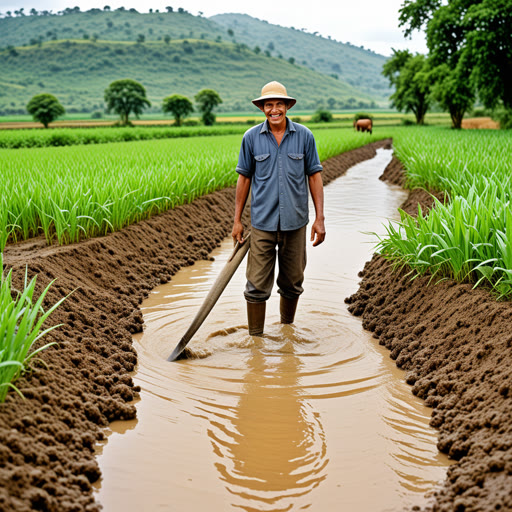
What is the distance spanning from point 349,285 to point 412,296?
140cm

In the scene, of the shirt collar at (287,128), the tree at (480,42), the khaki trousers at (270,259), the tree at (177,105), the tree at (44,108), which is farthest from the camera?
the tree at (177,105)

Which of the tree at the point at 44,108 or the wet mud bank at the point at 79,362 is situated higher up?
the tree at the point at 44,108

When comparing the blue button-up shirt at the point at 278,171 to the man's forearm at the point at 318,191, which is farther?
the man's forearm at the point at 318,191

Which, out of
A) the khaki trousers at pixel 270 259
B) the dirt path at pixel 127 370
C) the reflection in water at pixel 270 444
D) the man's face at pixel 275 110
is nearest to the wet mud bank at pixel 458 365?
the dirt path at pixel 127 370

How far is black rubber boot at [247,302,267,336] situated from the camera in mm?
4195

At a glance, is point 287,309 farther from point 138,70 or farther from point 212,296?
point 138,70

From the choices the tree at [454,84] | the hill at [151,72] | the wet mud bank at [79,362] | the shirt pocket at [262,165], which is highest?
the hill at [151,72]

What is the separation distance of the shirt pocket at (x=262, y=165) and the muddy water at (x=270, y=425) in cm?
115

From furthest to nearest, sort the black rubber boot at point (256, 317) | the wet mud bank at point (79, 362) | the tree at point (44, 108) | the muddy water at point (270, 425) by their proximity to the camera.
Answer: the tree at point (44, 108), the black rubber boot at point (256, 317), the muddy water at point (270, 425), the wet mud bank at point (79, 362)

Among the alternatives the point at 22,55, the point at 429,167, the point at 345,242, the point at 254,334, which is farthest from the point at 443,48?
the point at 22,55

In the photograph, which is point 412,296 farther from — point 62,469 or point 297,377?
point 62,469

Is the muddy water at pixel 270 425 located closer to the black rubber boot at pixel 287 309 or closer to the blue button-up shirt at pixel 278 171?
the black rubber boot at pixel 287 309

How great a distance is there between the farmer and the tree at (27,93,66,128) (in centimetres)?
4369

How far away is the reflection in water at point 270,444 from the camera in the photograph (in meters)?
2.44
